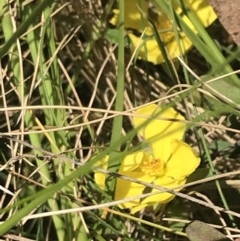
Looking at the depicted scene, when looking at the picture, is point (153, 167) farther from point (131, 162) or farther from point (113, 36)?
point (113, 36)

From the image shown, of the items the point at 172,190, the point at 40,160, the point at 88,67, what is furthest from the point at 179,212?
the point at 88,67

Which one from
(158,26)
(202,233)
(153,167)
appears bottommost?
(202,233)

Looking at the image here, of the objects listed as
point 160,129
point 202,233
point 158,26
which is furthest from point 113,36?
point 202,233

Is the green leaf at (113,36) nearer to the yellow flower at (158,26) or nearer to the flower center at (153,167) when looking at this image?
the yellow flower at (158,26)

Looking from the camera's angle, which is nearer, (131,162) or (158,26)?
(131,162)

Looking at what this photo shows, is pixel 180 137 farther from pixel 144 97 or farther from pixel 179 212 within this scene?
pixel 144 97

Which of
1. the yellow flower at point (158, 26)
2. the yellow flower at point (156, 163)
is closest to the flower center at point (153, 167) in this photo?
the yellow flower at point (156, 163)

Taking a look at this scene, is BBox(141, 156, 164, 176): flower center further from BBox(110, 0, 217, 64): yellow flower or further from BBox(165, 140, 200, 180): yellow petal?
BBox(110, 0, 217, 64): yellow flower
